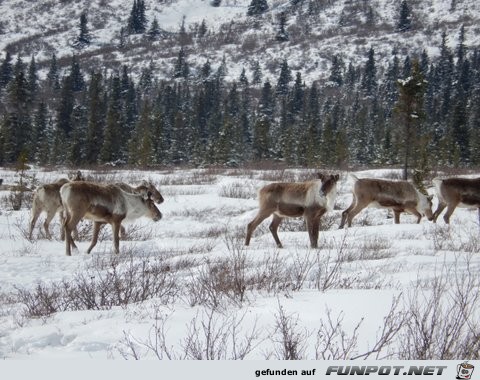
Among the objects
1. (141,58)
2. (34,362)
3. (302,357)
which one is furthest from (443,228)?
(141,58)

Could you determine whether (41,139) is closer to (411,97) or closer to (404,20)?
(411,97)

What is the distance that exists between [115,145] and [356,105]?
5019 centimetres

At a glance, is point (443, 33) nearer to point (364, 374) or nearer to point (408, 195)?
point (408, 195)

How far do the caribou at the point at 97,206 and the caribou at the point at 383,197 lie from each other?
5865mm

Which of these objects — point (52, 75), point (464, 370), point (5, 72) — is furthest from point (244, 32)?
point (464, 370)

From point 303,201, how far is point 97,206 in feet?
13.0

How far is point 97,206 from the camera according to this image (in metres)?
9.25

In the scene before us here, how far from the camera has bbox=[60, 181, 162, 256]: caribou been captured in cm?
895

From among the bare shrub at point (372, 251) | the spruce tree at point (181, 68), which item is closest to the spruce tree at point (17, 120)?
the bare shrub at point (372, 251)

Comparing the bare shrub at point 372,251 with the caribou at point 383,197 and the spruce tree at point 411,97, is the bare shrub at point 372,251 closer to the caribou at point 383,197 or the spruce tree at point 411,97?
the caribou at point 383,197

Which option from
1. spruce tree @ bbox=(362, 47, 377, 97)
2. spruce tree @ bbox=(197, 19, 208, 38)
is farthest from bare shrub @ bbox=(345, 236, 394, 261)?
spruce tree @ bbox=(197, 19, 208, 38)

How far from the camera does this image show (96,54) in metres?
127

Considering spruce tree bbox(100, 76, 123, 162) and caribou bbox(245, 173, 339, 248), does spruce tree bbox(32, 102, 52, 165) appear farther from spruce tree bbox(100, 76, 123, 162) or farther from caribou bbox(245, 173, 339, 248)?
caribou bbox(245, 173, 339, 248)

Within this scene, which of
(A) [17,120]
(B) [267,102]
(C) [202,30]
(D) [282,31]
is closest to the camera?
(A) [17,120]
